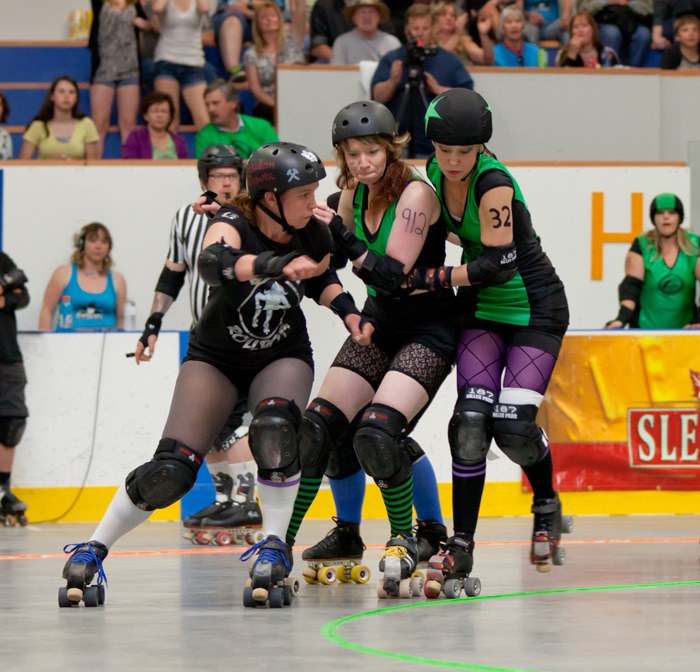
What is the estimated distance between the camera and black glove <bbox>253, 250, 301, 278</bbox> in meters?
4.40

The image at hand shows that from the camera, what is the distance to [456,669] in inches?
132

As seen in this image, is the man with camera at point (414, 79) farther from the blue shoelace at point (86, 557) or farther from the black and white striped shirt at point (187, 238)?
the blue shoelace at point (86, 557)

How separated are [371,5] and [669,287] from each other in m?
3.14

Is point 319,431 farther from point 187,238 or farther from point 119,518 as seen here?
point 187,238

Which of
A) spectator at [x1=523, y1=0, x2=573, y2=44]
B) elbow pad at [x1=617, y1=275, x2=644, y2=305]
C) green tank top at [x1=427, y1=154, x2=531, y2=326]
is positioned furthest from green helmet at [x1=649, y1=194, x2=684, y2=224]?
green tank top at [x1=427, y1=154, x2=531, y2=326]

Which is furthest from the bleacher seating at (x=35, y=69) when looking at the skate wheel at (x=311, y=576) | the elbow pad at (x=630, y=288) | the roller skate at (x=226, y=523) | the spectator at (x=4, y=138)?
the skate wheel at (x=311, y=576)

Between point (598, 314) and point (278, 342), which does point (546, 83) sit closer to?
point (598, 314)

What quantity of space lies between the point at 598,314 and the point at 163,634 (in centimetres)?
602

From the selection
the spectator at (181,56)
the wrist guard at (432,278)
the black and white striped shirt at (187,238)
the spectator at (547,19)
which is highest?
the spectator at (547,19)

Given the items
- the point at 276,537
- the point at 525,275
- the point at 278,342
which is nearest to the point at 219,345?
the point at 278,342

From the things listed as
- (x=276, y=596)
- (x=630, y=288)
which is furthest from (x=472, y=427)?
(x=630, y=288)

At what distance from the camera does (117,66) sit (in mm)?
10609

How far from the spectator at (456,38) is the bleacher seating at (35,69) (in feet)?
6.19

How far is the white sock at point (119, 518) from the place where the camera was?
181 inches
